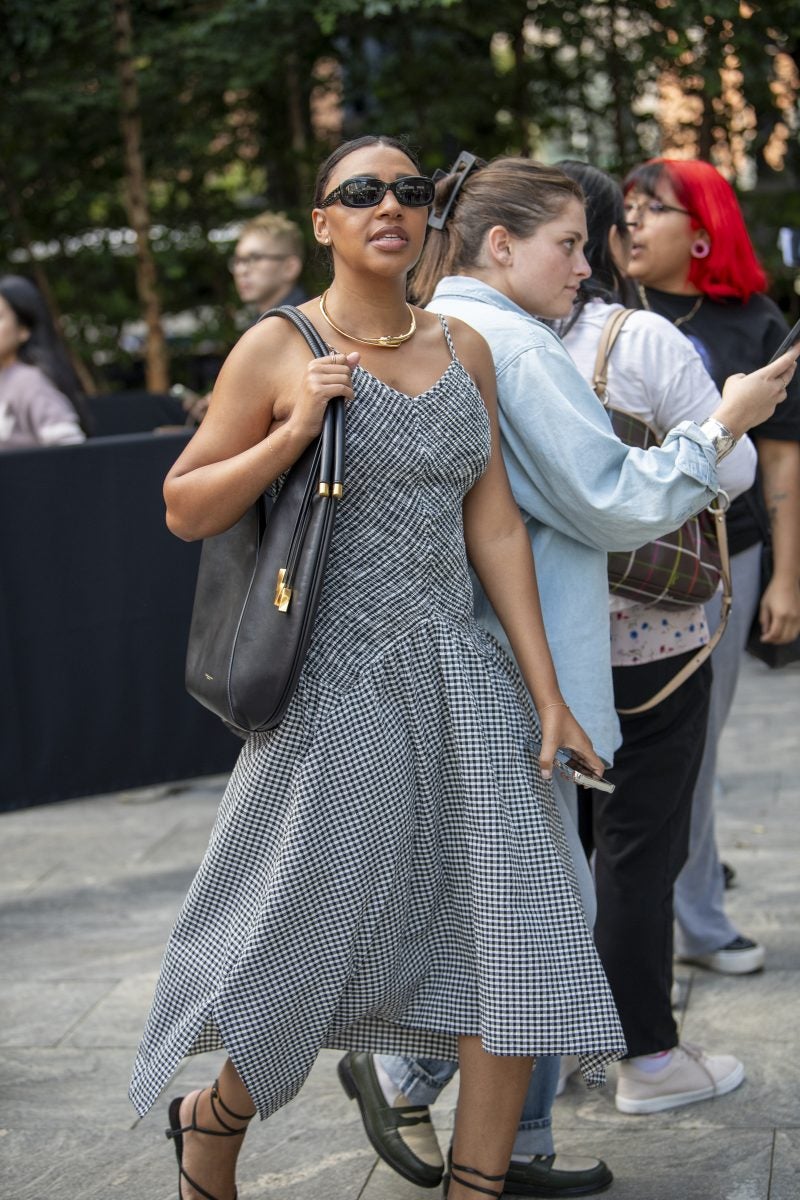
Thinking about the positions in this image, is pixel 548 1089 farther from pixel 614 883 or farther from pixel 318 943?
pixel 318 943

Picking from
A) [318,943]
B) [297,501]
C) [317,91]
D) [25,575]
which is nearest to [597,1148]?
[318,943]

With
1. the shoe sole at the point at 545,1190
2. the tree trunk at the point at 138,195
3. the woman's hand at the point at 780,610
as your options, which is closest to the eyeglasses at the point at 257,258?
the woman's hand at the point at 780,610

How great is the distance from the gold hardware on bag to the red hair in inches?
72.5

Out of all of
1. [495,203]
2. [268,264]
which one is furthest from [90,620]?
[495,203]

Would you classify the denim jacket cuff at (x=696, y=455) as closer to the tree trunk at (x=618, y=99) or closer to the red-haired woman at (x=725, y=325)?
the red-haired woman at (x=725, y=325)

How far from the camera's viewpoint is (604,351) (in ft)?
10.4

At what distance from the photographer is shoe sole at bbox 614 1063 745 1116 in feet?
11.1

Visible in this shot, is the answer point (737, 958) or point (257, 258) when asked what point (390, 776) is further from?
point (257, 258)

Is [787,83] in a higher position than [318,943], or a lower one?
higher

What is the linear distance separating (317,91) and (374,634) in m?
7.99

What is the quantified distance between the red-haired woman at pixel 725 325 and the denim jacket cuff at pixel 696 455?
3.65ft

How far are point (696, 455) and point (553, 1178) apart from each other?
4.69 feet

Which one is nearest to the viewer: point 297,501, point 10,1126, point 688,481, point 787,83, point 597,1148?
point 297,501

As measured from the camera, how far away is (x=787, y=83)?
8.95 metres
